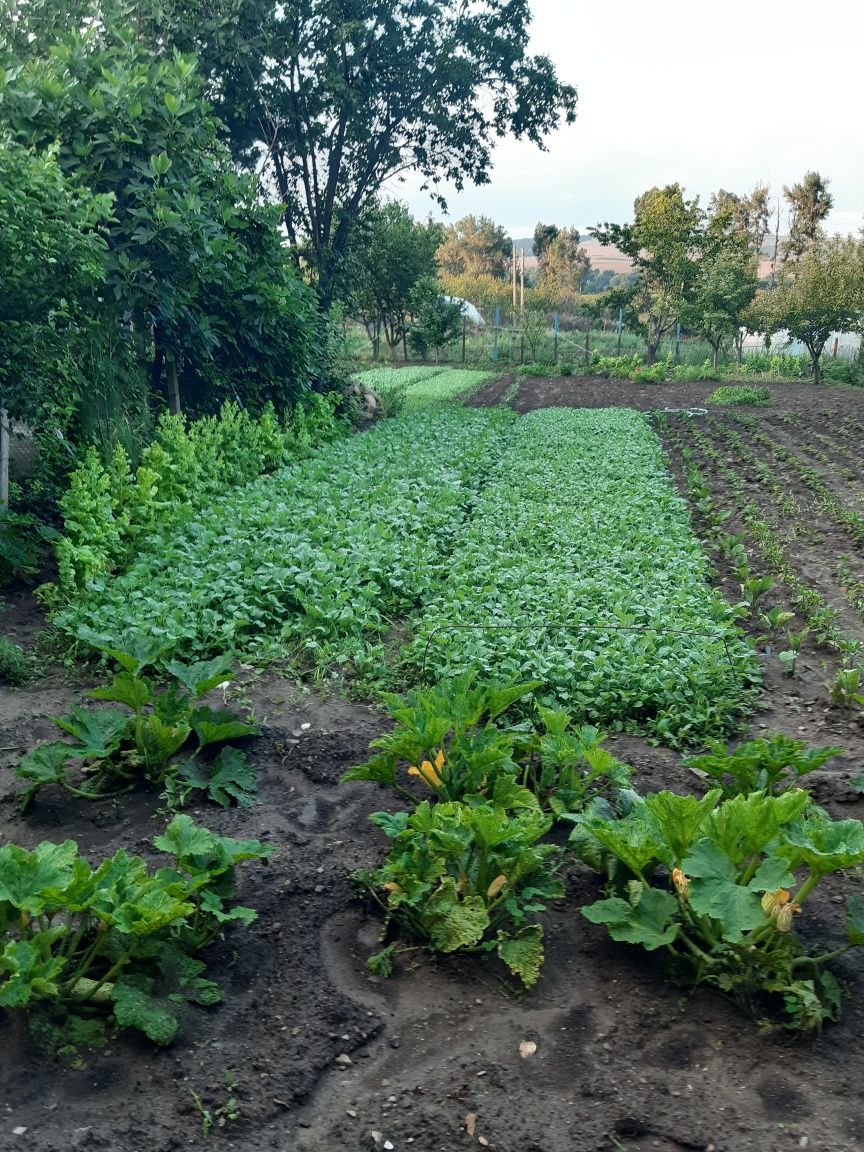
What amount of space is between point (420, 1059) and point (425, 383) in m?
25.0

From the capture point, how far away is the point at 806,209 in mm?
45375

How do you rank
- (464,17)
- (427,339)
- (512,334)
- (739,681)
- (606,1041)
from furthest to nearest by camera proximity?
(512,334) < (427,339) < (464,17) < (739,681) < (606,1041)

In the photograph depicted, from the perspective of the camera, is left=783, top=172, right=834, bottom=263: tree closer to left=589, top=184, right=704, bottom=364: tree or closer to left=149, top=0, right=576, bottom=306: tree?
left=589, top=184, right=704, bottom=364: tree

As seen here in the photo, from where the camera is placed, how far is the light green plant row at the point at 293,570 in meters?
5.94

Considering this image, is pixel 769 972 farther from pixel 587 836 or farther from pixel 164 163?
pixel 164 163

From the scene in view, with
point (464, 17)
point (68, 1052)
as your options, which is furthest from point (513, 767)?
point (464, 17)

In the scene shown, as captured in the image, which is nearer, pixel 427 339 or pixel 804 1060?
pixel 804 1060

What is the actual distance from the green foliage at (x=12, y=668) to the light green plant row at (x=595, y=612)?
2.35 metres

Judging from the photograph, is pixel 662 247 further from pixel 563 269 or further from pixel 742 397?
pixel 563 269

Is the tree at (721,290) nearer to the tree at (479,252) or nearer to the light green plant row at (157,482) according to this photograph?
the light green plant row at (157,482)

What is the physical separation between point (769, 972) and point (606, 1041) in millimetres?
593

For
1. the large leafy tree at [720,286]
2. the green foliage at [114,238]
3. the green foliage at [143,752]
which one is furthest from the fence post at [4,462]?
the large leafy tree at [720,286]

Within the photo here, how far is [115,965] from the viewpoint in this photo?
292cm

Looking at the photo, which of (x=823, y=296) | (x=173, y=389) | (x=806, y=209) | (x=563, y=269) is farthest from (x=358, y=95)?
(x=563, y=269)
